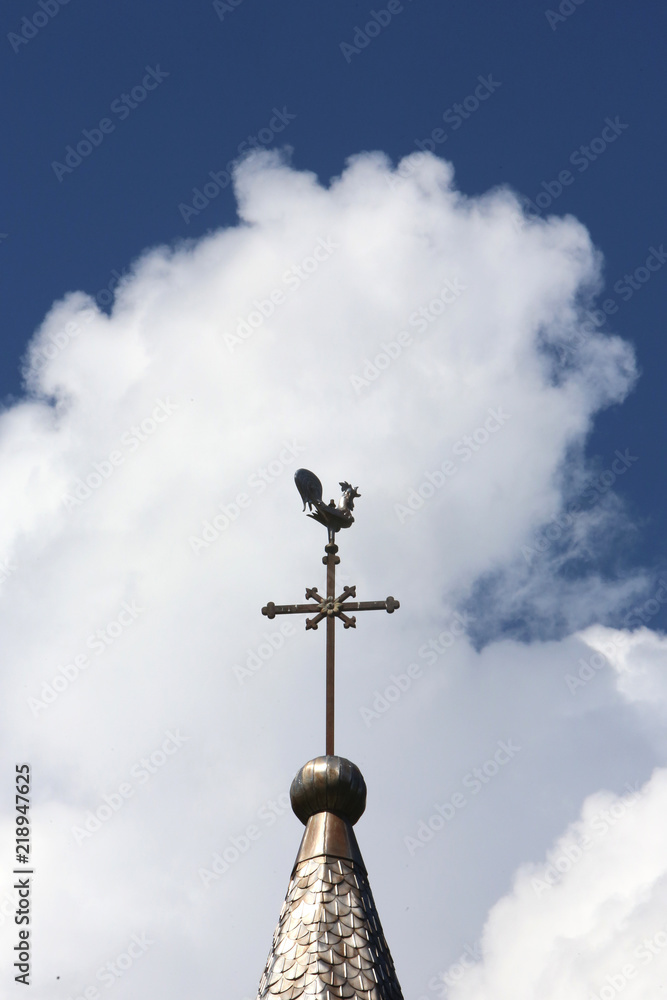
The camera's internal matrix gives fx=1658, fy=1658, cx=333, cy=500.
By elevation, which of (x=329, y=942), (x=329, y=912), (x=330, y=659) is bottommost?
(x=329, y=942)

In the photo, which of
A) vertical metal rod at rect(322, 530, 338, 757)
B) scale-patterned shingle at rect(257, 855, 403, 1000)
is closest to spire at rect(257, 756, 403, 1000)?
scale-patterned shingle at rect(257, 855, 403, 1000)

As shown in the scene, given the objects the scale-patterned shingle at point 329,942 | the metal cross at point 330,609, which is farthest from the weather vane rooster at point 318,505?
the scale-patterned shingle at point 329,942

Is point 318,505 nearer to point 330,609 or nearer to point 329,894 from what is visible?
point 330,609

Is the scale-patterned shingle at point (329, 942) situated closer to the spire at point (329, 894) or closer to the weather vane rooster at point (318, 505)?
the spire at point (329, 894)

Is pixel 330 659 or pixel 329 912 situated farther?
pixel 330 659

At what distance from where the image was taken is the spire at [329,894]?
10609 millimetres

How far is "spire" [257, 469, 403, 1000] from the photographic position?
10.6 m

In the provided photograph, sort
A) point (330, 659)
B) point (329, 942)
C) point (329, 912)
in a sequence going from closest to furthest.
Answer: point (329, 942)
point (329, 912)
point (330, 659)

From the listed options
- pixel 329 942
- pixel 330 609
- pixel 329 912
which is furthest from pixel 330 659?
pixel 329 942

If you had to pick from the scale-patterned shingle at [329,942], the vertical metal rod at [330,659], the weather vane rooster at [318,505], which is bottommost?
the scale-patterned shingle at [329,942]

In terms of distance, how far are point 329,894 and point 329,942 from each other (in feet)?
1.38

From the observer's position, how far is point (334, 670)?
12.2 metres

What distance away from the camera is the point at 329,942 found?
424 inches

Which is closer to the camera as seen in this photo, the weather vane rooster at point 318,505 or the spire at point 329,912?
the spire at point 329,912
